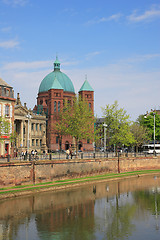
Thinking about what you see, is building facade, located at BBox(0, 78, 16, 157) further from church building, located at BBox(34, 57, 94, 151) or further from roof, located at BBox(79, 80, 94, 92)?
roof, located at BBox(79, 80, 94, 92)

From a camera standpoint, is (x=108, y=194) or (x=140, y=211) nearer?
(x=140, y=211)

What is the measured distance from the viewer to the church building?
114 metres

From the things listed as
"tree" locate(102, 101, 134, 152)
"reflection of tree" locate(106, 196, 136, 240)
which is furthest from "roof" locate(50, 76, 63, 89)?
"reflection of tree" locate(106, 196, 136, 240)

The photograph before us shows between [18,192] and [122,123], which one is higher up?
[122,123]

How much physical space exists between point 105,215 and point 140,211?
428 cm

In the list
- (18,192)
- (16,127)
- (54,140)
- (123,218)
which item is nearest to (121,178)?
(18,192)

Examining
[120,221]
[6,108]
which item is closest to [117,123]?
[6,108]

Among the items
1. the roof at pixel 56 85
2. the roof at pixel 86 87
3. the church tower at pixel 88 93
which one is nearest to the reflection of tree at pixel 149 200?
the roof at pixel 56 85

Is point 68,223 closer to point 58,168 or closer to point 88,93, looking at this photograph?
point 58,168

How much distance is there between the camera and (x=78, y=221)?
30.3 meters

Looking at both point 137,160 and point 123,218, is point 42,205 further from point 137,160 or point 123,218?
point 137,160

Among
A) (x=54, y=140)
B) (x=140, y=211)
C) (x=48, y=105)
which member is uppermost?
(x=48, y=105)

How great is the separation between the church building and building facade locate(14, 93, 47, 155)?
427 centimetres

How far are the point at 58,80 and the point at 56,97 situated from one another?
10284mm
